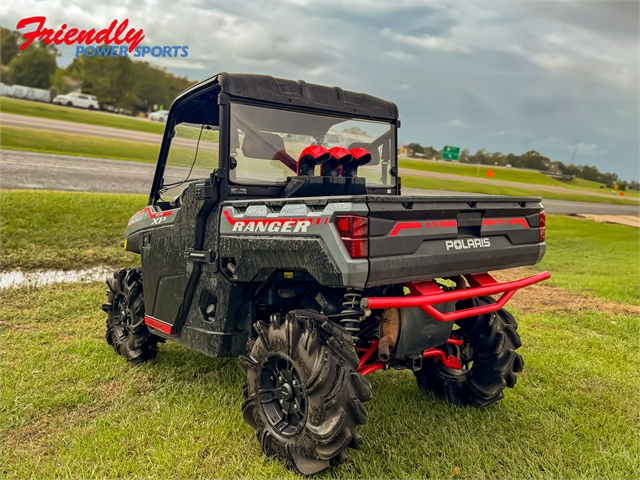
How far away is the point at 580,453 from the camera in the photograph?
3578 mm

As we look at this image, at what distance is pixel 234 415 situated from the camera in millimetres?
3996

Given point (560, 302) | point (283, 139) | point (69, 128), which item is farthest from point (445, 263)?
point (69, 128)

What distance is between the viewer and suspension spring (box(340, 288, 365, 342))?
318 centimetres

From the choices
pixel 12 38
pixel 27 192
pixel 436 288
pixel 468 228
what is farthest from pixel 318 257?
pixel 12 38

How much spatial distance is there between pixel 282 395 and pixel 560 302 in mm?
6233

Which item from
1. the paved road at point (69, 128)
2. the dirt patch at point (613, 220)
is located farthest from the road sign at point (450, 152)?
the paved road at point (69, 128)

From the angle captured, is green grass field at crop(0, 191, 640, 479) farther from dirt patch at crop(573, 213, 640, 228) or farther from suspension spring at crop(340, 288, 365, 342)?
dirt patch at crop(573, 213, 640, 228)

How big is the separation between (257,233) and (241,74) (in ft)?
4.31

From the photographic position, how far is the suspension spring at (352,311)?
3.18 metres

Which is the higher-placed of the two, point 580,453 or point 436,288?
point 436,288

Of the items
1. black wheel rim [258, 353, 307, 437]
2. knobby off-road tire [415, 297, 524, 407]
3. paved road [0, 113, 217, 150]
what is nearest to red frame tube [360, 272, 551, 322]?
knobby off-road tire [415, 297, 524, 407]

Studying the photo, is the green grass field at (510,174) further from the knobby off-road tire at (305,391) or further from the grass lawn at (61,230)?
the knobby off-road tire at (305,391)

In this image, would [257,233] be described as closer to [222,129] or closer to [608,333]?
[222,129]

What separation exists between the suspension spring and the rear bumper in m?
0.23
